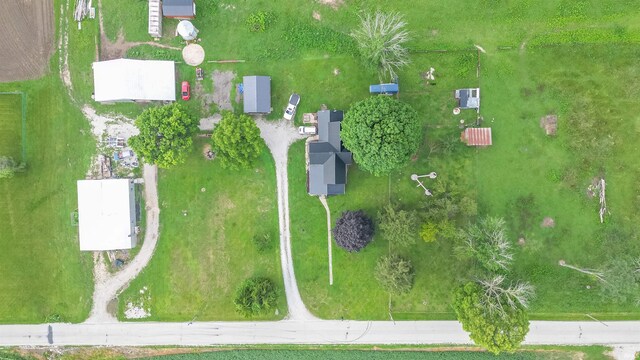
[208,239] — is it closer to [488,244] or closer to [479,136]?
[488,244]

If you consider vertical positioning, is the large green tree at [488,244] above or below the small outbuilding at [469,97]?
below

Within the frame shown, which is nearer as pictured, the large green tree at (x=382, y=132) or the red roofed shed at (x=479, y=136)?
the large green tree at (x=382, y=132)

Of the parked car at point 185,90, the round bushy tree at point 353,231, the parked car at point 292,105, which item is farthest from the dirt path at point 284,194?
the parked car at point 185,90

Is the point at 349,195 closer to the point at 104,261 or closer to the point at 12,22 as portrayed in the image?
the point at 104,261

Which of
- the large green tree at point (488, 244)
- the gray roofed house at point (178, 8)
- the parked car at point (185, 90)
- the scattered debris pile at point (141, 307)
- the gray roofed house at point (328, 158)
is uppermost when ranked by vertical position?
the gray roofed house at point (178, 8)

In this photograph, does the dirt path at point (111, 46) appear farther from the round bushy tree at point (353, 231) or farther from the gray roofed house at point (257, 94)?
the round bushy tree at point (353, 231)

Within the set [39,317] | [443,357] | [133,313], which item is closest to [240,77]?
[133,313]
